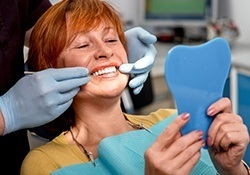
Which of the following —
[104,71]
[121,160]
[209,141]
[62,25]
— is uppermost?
[62,25]

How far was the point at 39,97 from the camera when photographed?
1060mm

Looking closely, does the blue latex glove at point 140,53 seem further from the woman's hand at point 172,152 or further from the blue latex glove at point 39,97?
the woman's hand at point 172,152

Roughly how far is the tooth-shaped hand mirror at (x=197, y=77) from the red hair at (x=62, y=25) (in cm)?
38

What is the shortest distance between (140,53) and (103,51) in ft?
0.68

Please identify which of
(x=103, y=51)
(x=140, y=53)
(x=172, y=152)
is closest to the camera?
(x=172, y=152)

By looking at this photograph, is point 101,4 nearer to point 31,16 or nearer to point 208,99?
point 31,16

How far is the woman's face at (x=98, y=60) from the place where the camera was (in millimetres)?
1133

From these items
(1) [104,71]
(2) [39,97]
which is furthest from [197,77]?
(2) [39,97]

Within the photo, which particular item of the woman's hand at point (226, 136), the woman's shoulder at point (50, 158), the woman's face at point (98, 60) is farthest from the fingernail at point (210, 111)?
the woman's shoulder at point (50, 158)

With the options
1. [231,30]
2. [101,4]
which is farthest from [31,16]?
[231,30]

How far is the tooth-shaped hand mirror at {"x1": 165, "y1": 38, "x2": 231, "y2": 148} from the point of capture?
2.95 feet

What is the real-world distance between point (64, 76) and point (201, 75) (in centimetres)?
38

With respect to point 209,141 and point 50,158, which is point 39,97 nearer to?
point 50,158

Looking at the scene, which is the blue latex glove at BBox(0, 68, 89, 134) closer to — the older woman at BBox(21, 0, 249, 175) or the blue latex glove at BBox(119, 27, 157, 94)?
the older woman at BBox(21, 0, 249, 175)
